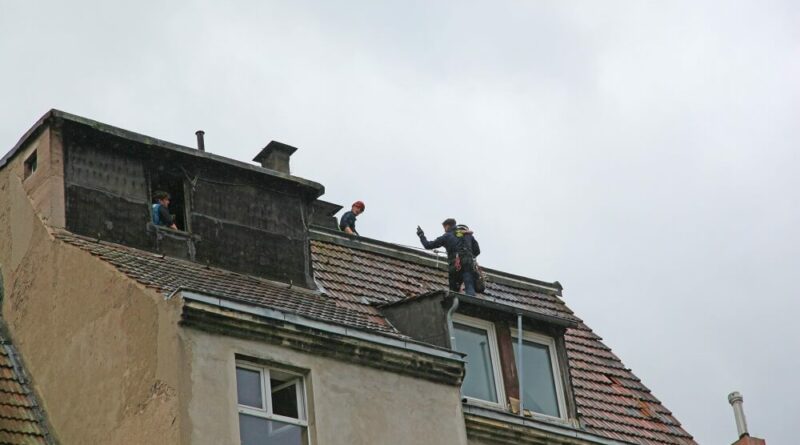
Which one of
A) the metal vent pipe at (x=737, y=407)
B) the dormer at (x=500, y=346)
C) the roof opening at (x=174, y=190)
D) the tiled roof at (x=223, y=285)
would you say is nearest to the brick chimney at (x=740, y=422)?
the metal vent pipe at (x=737, y=407)

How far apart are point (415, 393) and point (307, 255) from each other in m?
4.07

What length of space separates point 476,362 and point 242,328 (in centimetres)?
449

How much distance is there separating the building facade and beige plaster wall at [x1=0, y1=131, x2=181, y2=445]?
1.0 inches

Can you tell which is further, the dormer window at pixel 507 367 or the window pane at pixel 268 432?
the dormer window at pixel 507 367

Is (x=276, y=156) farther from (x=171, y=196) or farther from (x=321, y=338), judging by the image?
(x=321, y=338)

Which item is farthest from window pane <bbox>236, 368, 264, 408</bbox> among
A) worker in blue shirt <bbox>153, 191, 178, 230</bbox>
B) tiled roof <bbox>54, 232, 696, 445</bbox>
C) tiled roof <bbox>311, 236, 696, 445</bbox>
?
tiled roof <bbox>311, 236, 696, 445</bbox>

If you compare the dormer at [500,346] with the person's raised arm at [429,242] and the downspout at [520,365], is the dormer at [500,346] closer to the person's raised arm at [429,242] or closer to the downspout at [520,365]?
the downspout at [520,365]

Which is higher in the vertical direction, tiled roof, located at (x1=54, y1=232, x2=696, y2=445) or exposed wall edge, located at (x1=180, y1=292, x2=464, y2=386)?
tiled roof, located at (x1=54, y1=232, x2=696, y2=445)

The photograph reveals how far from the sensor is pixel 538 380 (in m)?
21.1

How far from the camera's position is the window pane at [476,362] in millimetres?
20156

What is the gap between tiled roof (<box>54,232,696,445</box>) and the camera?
1853 centimetres

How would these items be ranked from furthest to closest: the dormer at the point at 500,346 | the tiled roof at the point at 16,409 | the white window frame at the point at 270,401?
1. the dormer at the point at 500,346
2. the tiled roof at the point at 16,409
3. the white window frame at the point at 270,401

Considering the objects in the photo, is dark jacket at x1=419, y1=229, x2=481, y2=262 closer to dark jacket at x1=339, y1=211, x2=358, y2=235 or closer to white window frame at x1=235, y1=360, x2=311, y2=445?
dark jacket at x1=339, y1=211, x2=358, y2=235

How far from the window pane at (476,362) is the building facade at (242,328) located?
3cm
